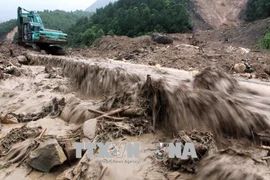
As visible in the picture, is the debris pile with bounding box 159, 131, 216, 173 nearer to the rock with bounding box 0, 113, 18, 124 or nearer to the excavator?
the rock with bounding box 0, 113, 18, 124

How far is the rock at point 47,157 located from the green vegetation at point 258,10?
2996 centimetres

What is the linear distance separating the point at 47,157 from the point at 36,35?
1574 centimetres

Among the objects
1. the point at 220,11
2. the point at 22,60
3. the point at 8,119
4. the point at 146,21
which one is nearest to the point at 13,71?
the point at 22,60

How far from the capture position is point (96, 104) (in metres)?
5.65

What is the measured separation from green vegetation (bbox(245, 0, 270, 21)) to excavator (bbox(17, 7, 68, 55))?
20235 mm

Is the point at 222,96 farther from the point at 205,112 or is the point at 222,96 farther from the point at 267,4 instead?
the point at 267,4

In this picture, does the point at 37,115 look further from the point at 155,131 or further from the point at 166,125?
the point at 166,125

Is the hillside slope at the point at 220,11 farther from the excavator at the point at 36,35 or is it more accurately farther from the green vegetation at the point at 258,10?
the excavator at the point at 36,35

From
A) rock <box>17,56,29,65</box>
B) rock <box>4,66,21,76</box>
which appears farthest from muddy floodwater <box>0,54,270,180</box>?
rock <box>17,56,29,65</box>

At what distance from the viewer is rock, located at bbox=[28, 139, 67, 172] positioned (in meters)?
3.93

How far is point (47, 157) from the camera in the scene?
13.0 ft

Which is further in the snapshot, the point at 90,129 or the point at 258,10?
the point at 258,10

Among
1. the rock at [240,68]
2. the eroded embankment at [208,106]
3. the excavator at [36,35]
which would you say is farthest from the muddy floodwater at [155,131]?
the excavator at [36,35]

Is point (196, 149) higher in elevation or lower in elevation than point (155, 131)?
higher
